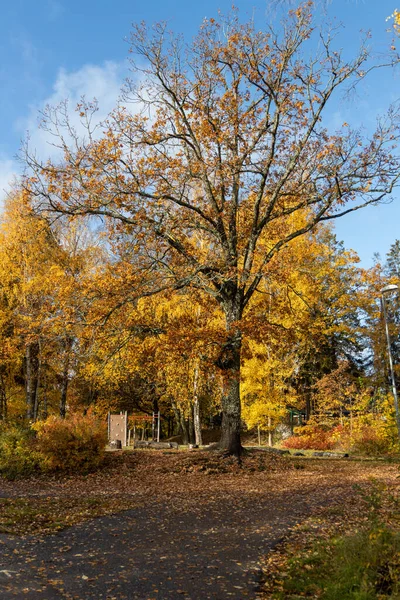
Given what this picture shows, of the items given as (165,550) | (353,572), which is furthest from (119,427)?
(353,572)

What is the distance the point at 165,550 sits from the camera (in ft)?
19.1

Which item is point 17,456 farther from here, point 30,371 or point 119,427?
point 119,427

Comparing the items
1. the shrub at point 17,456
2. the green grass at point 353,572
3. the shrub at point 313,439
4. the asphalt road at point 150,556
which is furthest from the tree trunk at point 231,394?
the green grass at point 353,572

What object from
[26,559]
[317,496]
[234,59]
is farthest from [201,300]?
[26,559]

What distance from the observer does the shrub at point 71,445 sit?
12695 mm

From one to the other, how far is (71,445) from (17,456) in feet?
4.37

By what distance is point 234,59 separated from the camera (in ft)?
49.3

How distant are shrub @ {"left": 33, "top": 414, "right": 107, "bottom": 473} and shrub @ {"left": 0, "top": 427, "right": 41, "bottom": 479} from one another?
0.26 metres

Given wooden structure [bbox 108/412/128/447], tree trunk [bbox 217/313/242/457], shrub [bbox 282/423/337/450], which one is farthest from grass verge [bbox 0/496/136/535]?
wooden structure [bbox 108/412/128/447]

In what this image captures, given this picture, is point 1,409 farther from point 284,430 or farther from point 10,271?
point 284,430

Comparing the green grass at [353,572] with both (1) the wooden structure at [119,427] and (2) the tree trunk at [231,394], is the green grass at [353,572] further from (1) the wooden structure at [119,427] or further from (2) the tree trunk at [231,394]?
(1) the wooden structure at [119,427]

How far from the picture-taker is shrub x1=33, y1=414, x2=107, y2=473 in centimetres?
1270

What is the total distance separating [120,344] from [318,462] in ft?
22.9

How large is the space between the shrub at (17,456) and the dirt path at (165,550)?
4368 millimetres
